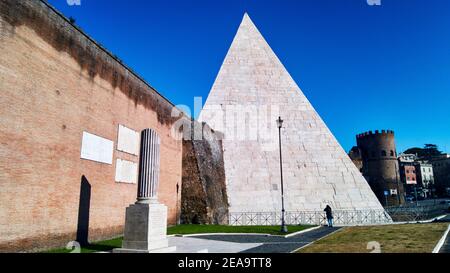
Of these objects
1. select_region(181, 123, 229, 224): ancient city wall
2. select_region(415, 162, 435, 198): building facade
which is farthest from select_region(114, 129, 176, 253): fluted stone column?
select_region(415, 162, 435, 198): building facade

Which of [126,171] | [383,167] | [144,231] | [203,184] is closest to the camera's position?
[144,231]

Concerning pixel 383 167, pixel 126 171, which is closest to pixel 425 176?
pixel 383 167

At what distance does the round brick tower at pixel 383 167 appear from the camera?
47.5 meters

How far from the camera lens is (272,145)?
840 inches

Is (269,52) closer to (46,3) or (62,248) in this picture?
(46,3)

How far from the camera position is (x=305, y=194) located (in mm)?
19266

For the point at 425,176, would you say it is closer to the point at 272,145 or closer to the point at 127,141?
the point at 272,145

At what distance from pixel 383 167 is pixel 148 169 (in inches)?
1864

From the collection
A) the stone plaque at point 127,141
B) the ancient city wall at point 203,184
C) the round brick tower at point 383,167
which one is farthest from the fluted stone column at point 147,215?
the round brick tower at point 383,167

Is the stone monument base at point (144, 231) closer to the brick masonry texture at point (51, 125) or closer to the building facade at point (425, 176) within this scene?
the brick masonry texture at point (51, 125)

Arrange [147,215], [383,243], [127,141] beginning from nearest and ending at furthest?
[147,215] → [383,243] → [127,141]
